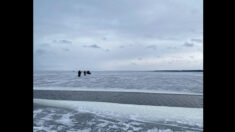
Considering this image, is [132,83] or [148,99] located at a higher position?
[148,99]

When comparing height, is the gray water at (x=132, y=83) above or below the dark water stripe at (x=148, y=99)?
below

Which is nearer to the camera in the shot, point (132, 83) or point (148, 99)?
point (148, 99)

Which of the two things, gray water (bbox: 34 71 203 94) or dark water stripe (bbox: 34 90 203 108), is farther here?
gray water (bbox: 34 71 203 94)

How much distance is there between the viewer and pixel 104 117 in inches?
216

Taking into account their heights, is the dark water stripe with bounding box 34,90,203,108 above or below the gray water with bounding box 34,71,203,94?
above

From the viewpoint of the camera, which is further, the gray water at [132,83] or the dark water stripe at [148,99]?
the gray water at [132,83]
